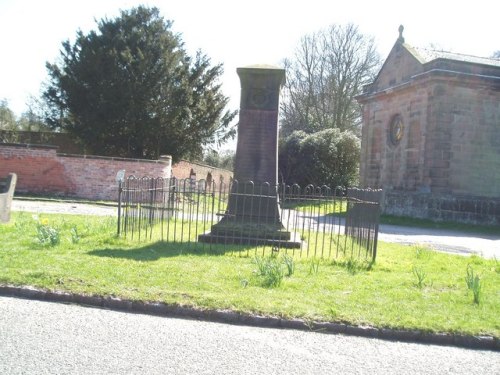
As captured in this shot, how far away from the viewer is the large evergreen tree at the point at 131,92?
2514cm

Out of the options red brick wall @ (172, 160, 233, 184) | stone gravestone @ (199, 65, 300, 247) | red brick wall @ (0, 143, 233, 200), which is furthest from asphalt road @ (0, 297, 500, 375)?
red brick wall @ (172, 160, 233, 184)

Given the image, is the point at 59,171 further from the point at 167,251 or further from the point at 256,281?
the point at 256,281

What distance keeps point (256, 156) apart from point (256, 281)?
13.6ft

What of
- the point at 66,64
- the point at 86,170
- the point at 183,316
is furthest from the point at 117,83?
the point at 183,316

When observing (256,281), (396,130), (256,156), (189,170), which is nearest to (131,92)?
(189,170)

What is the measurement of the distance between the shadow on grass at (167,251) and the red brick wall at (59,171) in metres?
12.8

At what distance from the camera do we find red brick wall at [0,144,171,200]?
2105cm

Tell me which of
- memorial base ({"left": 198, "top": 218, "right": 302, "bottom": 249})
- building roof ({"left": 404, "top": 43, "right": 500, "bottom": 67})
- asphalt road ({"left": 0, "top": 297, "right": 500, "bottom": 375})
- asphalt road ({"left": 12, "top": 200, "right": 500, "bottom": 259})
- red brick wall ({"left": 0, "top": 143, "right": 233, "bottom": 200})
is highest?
building roof ({"left": 404, "top": 43, "right": 500, "bottom": 67})

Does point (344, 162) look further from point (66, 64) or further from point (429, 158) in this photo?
point (66, 64)

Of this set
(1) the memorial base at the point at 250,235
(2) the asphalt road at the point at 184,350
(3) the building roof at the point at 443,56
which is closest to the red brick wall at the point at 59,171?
(1) the memorial base at the point at 250,235

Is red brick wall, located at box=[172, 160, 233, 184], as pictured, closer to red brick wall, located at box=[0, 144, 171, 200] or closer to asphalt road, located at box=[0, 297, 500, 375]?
red brick wall, located at box=[0, 144, 171, 200]

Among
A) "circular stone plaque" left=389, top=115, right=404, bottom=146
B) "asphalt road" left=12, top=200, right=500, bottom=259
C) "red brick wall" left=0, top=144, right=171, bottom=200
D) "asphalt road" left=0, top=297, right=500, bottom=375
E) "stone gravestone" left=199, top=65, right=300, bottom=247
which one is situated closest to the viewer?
"asphalt road" left=0, top=297, right=500, bottom=375

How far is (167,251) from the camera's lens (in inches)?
335

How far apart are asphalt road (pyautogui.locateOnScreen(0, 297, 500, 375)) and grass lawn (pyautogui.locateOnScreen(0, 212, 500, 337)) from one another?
0.39 meters
